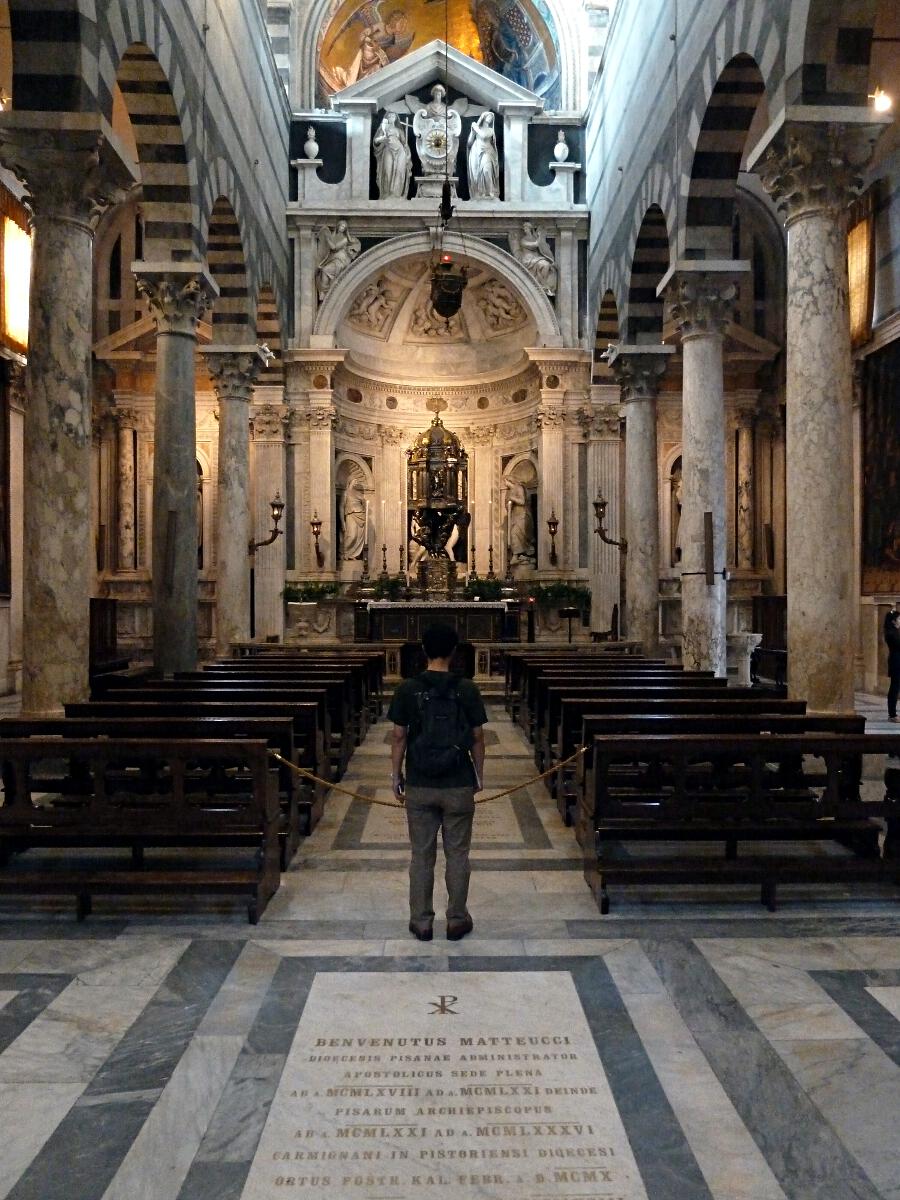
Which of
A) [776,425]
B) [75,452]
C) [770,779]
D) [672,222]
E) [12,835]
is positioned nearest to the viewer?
[12,835]

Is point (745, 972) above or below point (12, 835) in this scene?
below

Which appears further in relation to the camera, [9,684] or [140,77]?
[9,684]

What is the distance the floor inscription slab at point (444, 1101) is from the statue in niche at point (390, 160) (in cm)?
2146

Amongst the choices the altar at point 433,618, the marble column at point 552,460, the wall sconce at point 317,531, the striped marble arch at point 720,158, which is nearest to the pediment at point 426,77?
the marble column at point 552,460

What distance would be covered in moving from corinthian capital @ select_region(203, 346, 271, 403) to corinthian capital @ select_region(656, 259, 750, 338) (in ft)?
25.3

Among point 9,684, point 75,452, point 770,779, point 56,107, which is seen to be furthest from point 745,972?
point 9,684

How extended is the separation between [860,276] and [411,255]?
9952 mm

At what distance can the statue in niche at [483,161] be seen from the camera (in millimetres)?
23172

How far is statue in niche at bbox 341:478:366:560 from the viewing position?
2422 cm

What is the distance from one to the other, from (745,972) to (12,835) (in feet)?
13.3

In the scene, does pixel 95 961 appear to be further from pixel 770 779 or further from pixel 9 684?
pixel 9 684

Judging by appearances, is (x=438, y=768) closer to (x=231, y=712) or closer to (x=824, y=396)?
(x=231, y=712)

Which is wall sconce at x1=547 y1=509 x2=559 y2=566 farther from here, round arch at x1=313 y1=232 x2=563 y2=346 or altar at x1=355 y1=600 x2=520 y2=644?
round arch at x1=313 y1=232 x2=563 y2=346

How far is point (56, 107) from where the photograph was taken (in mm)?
8812
